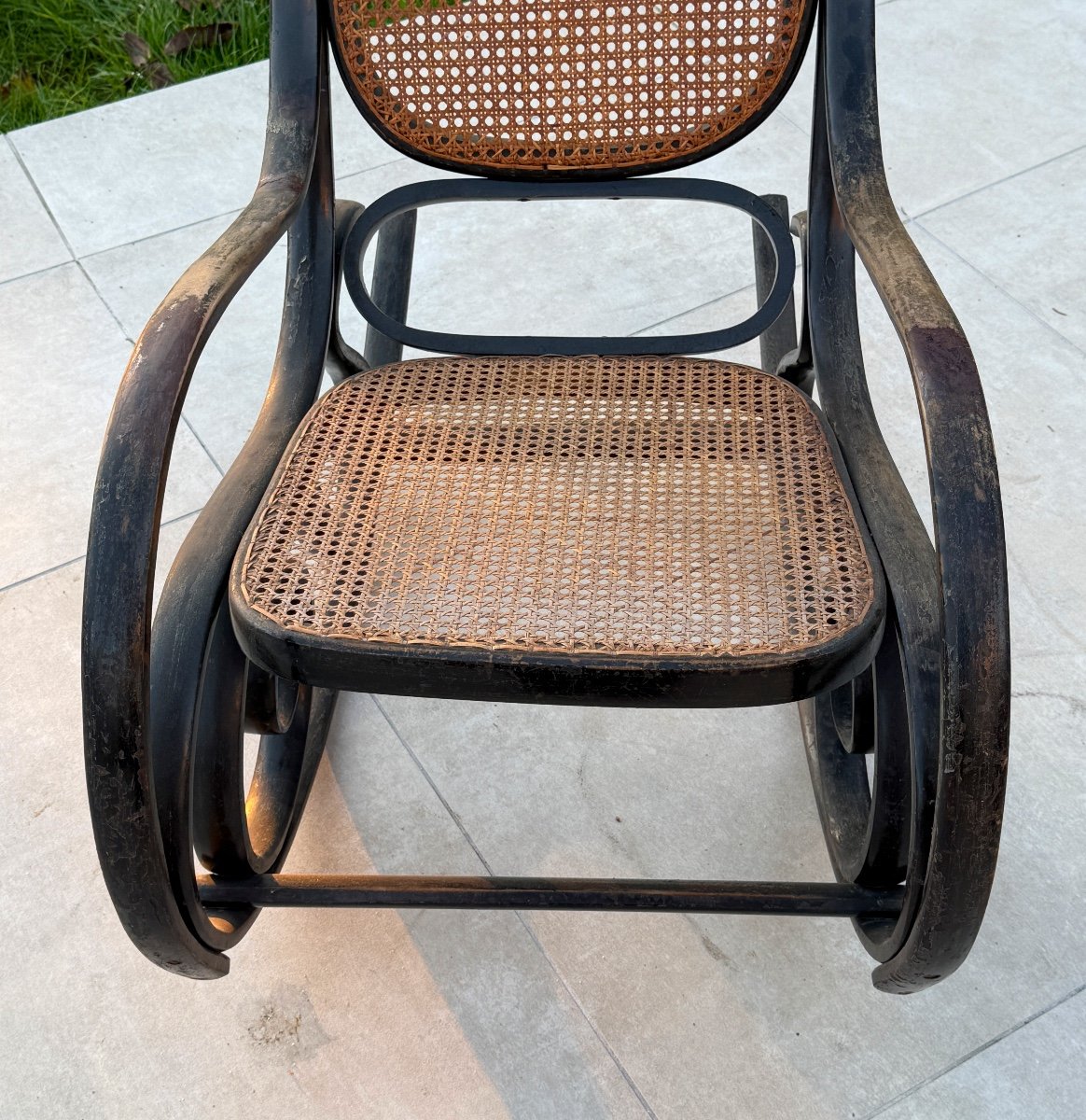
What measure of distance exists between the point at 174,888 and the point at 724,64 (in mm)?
822

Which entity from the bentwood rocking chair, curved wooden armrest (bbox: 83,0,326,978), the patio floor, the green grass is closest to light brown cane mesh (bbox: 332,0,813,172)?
the bentwood rocking chair

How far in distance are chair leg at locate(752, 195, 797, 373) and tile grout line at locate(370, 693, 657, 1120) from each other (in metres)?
0.53

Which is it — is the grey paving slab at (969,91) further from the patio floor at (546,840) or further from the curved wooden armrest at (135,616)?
the curved wooden armrest at (135,616)

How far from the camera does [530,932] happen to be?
1148 mm

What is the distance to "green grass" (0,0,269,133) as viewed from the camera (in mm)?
2256

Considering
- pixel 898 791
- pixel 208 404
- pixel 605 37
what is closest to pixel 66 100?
pixel 208 404

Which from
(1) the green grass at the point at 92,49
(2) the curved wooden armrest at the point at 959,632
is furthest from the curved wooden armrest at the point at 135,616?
(1) the green grass at the point at 92,49

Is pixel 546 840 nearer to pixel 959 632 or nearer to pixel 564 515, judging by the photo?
pixel 564 515

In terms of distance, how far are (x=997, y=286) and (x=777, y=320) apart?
678 millimetres

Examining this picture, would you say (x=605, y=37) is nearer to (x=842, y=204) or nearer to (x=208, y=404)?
(x=842, y=204)

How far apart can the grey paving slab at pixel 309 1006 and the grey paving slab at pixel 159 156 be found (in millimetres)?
1028

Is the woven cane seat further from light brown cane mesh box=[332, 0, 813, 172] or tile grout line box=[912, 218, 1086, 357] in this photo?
tile grout line box=[912, 218, 1086, 357]

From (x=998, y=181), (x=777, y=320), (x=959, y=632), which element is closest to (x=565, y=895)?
(x=959, y=632)

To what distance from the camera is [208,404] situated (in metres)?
1.65
